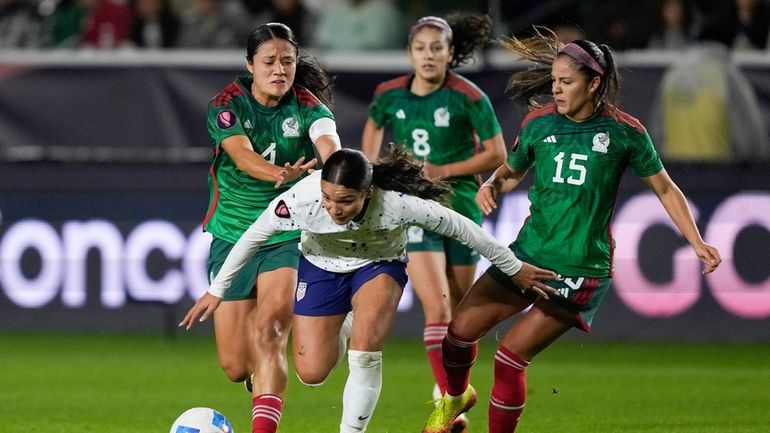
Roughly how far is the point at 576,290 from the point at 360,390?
3.98ft

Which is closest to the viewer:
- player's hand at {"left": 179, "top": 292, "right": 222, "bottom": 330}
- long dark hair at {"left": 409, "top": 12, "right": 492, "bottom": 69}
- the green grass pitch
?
player's hand at {"left": 179, "top": 292, "right": 222, "bottom": 330}

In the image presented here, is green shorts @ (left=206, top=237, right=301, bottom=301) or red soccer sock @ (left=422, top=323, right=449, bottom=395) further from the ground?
green shorts @ (left=206, top=237, right=301, bottom=301)

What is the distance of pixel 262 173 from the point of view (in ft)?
23.0

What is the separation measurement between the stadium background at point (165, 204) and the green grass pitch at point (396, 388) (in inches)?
12.2

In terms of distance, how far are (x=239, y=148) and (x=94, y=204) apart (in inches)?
231

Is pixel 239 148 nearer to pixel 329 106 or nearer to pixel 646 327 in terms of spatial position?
pixel 329 106

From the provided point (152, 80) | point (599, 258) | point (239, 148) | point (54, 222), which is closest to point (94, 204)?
point (54, 222)

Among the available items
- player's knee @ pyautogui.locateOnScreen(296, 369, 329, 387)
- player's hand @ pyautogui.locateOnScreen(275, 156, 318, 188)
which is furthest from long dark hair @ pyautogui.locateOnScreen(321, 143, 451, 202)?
player's knee @ pyautogui.locateOnScreen(296, 369, 329, 387)

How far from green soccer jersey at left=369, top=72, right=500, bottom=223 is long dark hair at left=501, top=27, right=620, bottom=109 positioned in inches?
40.2

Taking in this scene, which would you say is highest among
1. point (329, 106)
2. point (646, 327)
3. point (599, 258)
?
point (329, 106)

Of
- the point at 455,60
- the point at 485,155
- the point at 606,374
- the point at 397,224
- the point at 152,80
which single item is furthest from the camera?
the point at 152,80

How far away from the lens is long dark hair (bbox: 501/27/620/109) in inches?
277

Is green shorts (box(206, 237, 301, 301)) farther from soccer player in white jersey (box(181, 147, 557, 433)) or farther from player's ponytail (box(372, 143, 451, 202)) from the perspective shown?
player's ponytail (box(372, 143, 451, 202))

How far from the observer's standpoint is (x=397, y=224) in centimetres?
677
